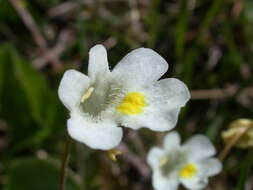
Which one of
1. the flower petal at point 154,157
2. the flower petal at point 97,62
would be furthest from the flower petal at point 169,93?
the flower petal at point 154,157

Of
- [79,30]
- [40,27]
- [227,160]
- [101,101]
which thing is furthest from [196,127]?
[101,101]

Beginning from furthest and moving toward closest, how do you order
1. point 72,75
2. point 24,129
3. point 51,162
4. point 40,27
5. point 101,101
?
1. point 40,27
2. point 24,129
3. point 51,162
4. point 101,101
5. point 72,75

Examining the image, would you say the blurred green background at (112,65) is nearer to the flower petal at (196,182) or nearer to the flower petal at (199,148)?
the flower petal at (199,148)

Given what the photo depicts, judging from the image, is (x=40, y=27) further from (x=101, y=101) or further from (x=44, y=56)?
(x=101, y=101)

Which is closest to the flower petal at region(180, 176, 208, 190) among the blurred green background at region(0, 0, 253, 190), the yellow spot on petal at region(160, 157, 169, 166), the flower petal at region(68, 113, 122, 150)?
the yellow spot on petal at region(160, 157, 169, 166)

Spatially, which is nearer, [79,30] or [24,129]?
[24,129]

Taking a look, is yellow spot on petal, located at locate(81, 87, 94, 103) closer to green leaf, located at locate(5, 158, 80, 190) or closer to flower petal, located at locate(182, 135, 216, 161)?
green leaf, located at locate(5, 158, 80, 190)

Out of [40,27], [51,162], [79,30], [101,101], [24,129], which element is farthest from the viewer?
[40,27]
